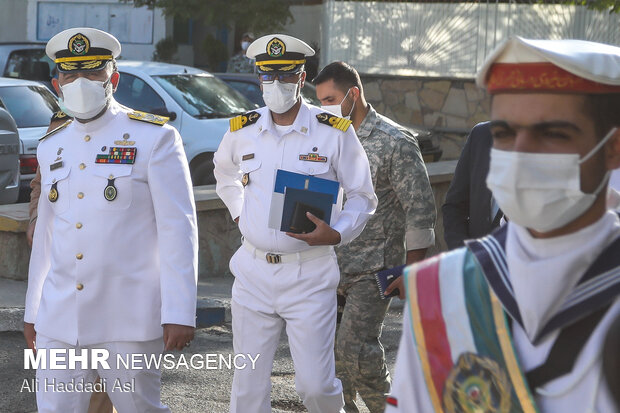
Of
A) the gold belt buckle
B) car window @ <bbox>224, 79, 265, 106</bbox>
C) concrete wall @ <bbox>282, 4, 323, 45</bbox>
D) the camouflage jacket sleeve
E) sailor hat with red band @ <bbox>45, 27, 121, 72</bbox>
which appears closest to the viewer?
sailor hat with red band @ <bbox>45, 27, 121, 72</bbox>

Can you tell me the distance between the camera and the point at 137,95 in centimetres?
1340

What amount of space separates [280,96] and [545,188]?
370 cm

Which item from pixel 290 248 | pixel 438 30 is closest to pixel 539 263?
pixel 290 248

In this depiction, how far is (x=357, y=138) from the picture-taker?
5.61 meters

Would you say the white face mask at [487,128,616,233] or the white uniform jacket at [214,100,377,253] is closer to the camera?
the white face mask at [487,128,616,233]

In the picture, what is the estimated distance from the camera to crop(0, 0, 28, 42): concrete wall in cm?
2927

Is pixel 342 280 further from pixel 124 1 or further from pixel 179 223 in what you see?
pixel 124 1

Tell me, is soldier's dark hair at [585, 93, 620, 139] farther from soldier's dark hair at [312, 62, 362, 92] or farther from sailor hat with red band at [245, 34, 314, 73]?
soldier's dark hair at [312, 62, 362, 92]

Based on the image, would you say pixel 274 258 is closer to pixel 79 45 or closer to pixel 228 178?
pixel 228 178

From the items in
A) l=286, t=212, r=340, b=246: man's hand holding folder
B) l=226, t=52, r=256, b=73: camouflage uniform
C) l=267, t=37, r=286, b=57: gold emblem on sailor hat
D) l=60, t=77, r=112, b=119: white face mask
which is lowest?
l=286, t=212, r=340, b=246: man's hand holding folder

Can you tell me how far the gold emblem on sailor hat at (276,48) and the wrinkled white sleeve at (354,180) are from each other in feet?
1.96

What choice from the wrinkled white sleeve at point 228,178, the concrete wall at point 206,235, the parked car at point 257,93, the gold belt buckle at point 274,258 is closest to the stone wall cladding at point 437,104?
the parked car at point 257,93

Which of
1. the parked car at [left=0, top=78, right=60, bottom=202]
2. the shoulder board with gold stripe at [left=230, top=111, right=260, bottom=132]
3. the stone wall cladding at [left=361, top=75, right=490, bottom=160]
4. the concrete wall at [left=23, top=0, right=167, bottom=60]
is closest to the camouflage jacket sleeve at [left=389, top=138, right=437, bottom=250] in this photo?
the shoulder board with gold stripe at [left=230, top=111, right=260, bottom=132]

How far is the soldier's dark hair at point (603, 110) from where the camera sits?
200cm
